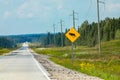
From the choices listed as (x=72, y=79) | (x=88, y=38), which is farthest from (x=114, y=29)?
(x=72, y=79)

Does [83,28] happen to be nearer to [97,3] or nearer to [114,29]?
[114,29]

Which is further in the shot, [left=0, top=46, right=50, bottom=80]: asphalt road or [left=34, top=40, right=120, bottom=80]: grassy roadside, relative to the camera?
[left=34, top=40, right=120, bottom=80]: grassy roadside

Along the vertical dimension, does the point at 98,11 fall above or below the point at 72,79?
above

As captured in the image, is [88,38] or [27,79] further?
[88,38]

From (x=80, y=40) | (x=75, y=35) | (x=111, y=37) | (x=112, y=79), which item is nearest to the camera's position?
(x=112, y=79)

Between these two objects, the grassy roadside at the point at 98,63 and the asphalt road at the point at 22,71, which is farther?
the grassy roadside at the point at 98,63

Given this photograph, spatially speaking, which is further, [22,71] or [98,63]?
[98,63]

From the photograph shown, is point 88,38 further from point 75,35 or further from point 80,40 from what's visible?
point 75,35

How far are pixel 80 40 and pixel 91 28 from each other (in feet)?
21.7

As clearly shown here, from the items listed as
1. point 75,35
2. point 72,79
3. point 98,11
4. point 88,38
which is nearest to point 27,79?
point 72,79

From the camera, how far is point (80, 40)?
17762 centimetres

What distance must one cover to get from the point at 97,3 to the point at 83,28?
128342 mm

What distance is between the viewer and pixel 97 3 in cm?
5638

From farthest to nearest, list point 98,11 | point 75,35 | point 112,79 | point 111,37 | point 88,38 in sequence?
point 88,38 < point 111,37 < point 98,11 < point 75,35 < point 112,79
